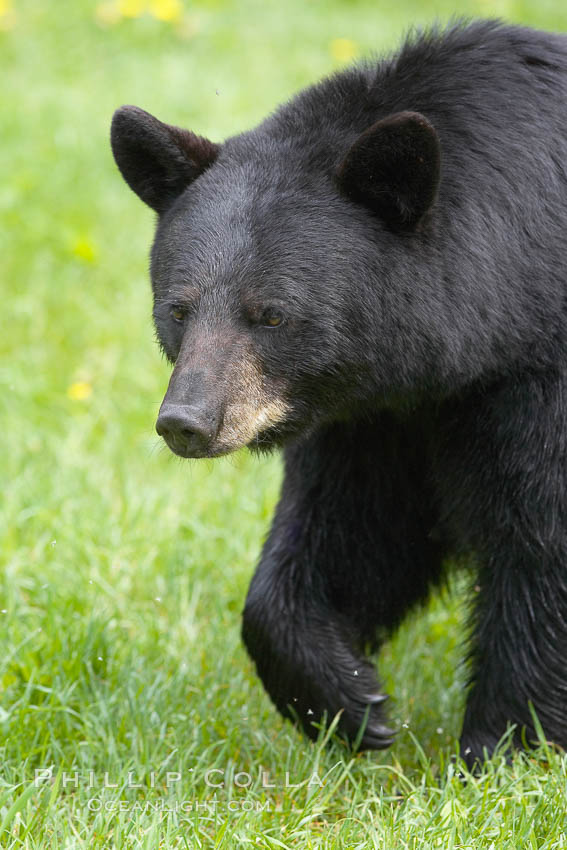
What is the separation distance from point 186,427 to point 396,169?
815mm

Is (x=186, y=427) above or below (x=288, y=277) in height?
below

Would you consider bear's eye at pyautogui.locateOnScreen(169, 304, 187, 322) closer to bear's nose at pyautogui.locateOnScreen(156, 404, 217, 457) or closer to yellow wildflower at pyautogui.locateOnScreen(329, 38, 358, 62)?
bear's nose at pyautogui.locateOnScreen(156, 404, 217, 457)

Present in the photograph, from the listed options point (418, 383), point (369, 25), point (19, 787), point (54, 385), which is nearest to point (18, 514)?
point (54, 385)

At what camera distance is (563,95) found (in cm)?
324

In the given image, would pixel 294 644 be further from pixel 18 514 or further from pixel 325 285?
pixel 18 514

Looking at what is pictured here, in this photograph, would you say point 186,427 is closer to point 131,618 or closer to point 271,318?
point 271,318

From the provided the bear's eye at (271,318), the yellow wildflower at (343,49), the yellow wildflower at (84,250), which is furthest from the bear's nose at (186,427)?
the yellow wildflower at (343,49)

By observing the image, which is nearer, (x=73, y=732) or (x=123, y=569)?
(x=73, y=732)

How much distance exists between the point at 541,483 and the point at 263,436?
2.42 feet

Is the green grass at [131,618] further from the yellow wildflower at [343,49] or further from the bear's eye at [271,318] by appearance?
the yellow wildflower at [343,49]

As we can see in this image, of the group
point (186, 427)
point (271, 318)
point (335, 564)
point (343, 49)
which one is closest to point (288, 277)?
point (271, 318)

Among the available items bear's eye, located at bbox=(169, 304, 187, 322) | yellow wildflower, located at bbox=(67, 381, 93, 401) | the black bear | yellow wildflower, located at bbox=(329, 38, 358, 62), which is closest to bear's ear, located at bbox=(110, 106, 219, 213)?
the black bear

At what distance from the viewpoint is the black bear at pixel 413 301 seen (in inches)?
118

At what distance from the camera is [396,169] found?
2.97m
